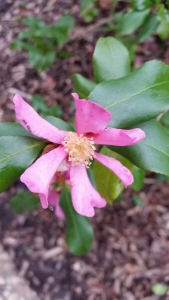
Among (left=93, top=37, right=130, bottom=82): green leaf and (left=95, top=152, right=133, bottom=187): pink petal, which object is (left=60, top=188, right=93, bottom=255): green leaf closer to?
(left=93, top=37, right=130, bottom=82): green leaf

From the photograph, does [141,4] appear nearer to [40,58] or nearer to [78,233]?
[40,58]

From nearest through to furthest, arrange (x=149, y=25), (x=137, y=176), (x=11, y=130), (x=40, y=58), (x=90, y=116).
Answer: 1. (x=90, y=116)
2. (x=11, y=130)
3. (x=137, y=176)
4. (x=149, y=25)
5. (x=40, y=58)

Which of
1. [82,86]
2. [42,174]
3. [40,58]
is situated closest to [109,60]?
[82,86]

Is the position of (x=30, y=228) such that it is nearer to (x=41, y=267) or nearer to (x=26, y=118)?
(x=41, y=267)

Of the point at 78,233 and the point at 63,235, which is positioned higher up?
the point at 78,233

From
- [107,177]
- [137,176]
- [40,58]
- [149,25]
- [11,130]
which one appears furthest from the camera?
[40,58]

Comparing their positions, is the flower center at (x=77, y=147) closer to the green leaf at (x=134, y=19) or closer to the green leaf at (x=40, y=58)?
the green leaf at (x=134, y=19)

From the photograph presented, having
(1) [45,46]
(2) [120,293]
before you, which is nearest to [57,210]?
(2) [120,293]
